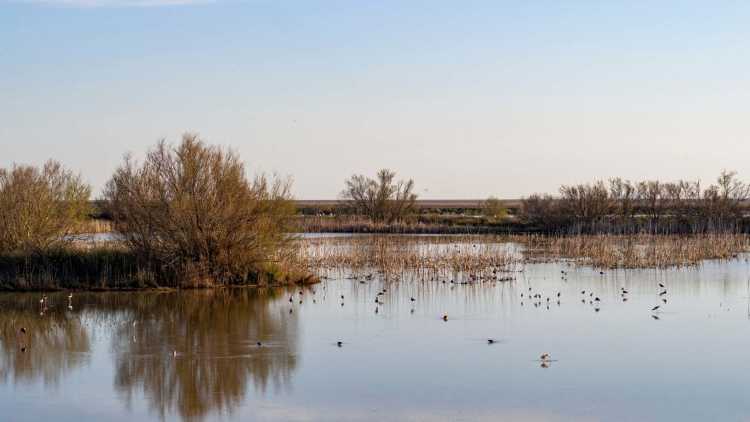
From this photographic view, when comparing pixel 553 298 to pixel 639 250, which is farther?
pixel 639 250

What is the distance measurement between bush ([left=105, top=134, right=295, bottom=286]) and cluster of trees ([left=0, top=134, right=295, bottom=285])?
0.07ft

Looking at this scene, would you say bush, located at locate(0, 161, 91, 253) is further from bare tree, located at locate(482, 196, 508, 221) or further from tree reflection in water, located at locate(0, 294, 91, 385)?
bare tree, located at locate(482, 196, 508, 221)

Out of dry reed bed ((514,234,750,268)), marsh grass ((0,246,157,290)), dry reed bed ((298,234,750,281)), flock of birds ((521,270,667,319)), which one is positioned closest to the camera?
flock of birds ((521,270,667,319))

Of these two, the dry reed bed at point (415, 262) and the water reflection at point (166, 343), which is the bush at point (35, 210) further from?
the dry reed bed at point (415, 262)

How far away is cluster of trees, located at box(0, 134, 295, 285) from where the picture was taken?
21375 millimetres

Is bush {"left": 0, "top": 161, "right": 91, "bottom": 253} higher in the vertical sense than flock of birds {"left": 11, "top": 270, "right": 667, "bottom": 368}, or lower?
higher

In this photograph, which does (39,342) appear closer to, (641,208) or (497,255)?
(497,255)

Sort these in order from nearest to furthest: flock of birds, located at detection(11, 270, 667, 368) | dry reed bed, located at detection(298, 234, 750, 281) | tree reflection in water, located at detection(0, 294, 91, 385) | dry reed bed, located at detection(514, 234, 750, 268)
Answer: tree reflection in water, located at detection(0, 294, 91, 385)
flock of birds, located at detection(11, 270, 667, 368)
dry reed bed, located at detection(298, 234, 750, 281)
dry reed bed, located at detection(514, 234, 750, 268)

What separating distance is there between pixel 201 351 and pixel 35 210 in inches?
438

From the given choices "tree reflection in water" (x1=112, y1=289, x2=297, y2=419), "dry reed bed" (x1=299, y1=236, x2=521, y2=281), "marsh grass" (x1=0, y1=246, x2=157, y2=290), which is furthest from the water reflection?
"dry reed bed" (x1=299, y1=236, x2=521, y2=281)

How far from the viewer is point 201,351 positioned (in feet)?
44.3

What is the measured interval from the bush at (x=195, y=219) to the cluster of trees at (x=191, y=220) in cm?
2

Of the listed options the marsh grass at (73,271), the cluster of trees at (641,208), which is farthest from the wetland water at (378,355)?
the cluster of trees at (641,208)

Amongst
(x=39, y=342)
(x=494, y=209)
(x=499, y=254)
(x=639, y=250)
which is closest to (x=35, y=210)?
(x=39, y=342)
